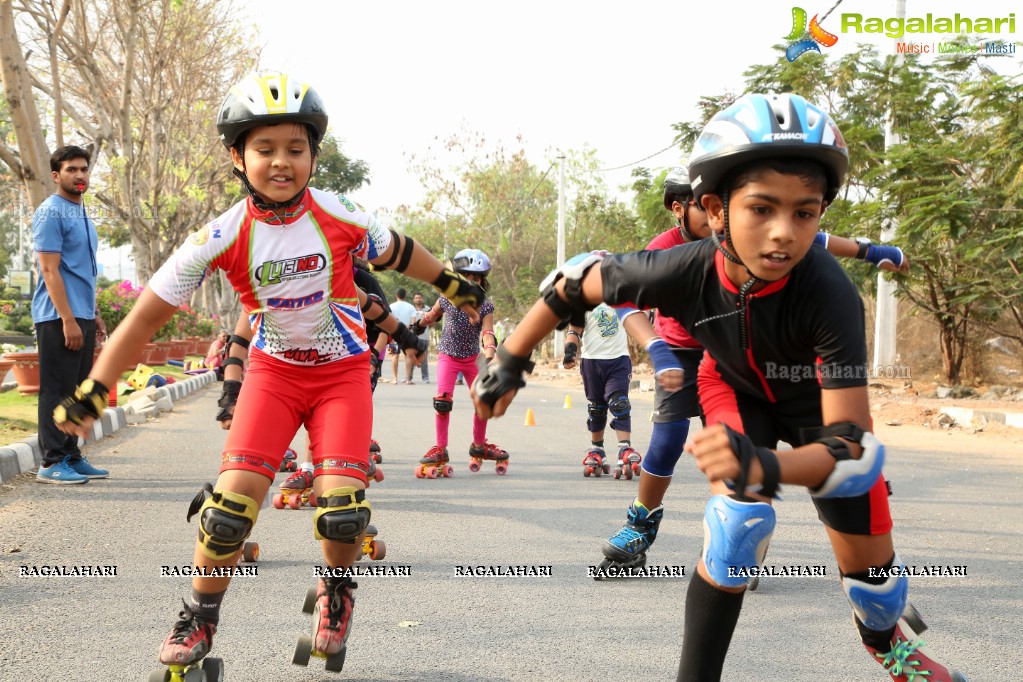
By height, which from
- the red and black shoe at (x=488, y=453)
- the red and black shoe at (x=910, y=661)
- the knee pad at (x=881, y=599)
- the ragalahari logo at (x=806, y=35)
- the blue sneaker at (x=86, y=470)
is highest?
the ragalahari logo at (x=806, y=35)

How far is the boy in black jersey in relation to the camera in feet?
9.16

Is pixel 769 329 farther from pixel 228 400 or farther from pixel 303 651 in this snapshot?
pixel 228 400

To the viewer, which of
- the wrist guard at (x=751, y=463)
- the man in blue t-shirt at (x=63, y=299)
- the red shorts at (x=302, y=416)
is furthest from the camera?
the man in blue t-shirt at (x=63, y=299)

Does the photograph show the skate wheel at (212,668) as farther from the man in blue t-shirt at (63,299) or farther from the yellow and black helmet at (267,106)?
the man in blue t-shirt at (63,299)

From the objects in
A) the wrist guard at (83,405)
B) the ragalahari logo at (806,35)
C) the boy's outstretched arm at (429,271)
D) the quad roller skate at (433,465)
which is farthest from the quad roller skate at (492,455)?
the ragalahari logo at (806,35)

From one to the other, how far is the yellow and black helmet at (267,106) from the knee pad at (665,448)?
2.33m

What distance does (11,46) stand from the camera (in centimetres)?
960

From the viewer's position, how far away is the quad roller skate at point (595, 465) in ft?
29.1

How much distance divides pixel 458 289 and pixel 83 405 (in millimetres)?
1434

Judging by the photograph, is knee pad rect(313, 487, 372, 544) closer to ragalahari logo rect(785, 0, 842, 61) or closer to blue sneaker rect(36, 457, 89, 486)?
blue sneaker rect(36, 457, 89, 486)

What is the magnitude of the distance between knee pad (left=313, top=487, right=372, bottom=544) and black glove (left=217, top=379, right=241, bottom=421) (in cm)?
148

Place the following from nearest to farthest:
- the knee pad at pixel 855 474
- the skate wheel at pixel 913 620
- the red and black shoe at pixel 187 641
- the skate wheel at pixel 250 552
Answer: the knee pad at pixel 855 474
the skate wheel at pixel 913 620
the red and black shoe at pixel 187 641
the skate wheel at pixel 250 552

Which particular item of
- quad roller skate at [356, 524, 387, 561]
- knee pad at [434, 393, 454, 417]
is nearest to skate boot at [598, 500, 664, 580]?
quad roller skate at [356, 524, 387, 561]

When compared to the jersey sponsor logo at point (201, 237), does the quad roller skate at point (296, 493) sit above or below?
below
